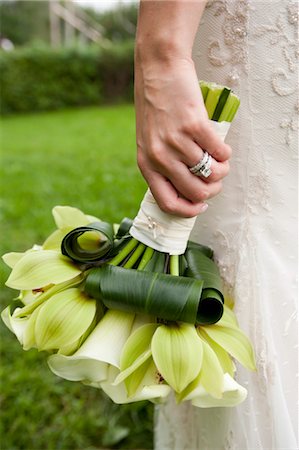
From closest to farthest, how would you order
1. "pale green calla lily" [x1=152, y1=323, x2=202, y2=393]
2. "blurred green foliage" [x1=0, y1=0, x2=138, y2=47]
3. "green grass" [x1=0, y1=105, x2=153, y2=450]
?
"pale green calla lily" [x1=152, y1=323, x2=202, y2=393] → "green grass" [x1=0, y1=105, x2=153, y2=450] → "blurred green foliage" [x1=0, y1=0, x2=138, y2=47]

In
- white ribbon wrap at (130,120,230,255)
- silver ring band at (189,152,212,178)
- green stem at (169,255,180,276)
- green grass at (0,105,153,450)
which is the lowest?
green grass at (0,105,153,450)

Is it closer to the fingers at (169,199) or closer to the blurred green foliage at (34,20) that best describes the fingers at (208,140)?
the fingers at (169,199)

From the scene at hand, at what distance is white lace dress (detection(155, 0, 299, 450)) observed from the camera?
90 cm

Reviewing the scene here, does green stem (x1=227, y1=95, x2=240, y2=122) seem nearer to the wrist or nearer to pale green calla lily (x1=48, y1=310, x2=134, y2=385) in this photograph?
the wrist

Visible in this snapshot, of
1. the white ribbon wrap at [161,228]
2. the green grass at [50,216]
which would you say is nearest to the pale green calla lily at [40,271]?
the white ribbon wrap at [161,228]

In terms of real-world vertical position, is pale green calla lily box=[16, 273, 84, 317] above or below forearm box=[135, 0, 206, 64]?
below

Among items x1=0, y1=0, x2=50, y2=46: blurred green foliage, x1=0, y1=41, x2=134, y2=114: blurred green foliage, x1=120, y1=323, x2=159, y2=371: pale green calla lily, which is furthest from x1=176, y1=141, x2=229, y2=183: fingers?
x1=0, y1=0, x2=50, y2=46: blurred green foliage

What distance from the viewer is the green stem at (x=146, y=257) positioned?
2.85ft

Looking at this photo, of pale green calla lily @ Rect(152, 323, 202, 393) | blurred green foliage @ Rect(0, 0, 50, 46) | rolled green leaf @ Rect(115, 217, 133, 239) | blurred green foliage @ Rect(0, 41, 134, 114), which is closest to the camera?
pale green calla lily @ Rect(152, 323, 202, 393)

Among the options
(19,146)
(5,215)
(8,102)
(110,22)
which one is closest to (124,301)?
(5,215)

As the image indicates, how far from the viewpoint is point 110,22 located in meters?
18.2

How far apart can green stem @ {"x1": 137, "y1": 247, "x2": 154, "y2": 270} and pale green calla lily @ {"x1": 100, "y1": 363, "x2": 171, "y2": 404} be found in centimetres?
14

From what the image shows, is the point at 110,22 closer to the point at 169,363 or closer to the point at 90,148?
the point at 90,148

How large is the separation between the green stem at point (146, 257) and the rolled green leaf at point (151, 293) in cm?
3
